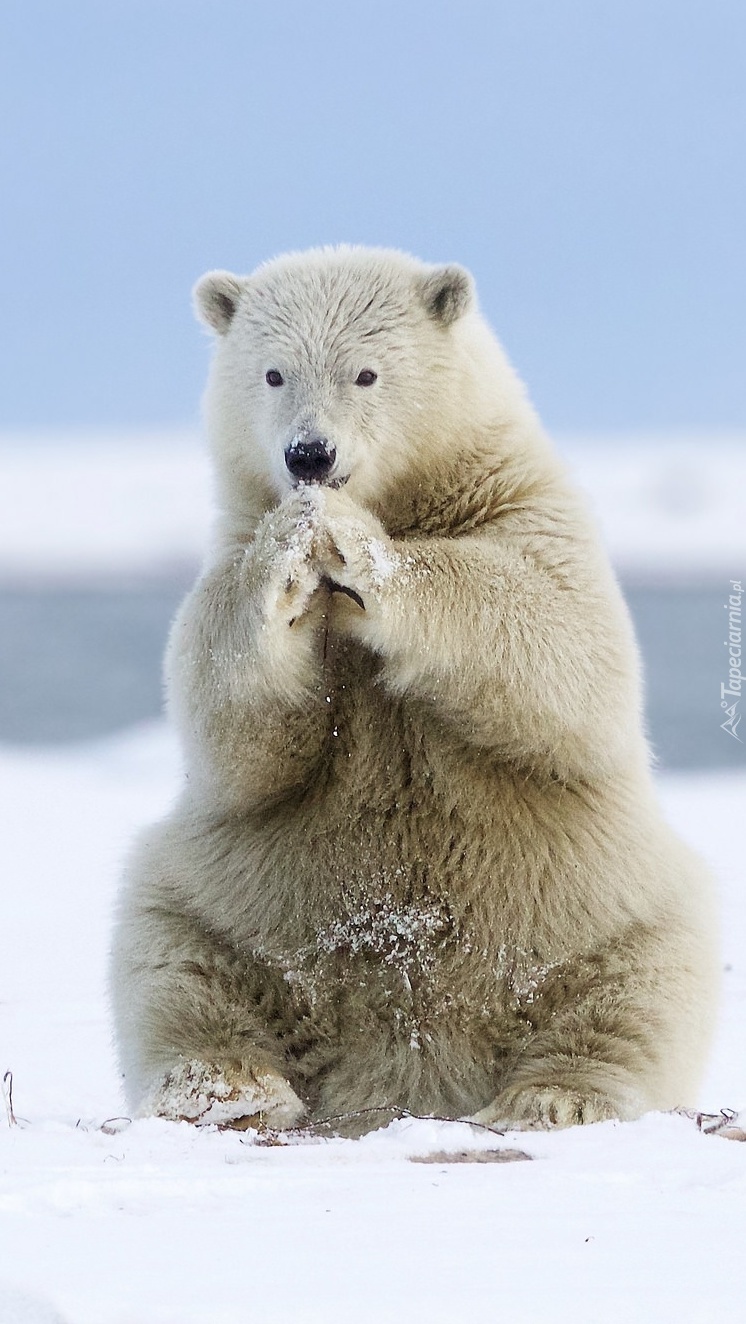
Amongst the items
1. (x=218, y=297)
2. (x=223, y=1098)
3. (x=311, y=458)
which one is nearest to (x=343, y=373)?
(x=311, y=458)

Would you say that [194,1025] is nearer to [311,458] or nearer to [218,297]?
[311,458]

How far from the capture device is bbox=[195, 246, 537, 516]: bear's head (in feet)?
16.7

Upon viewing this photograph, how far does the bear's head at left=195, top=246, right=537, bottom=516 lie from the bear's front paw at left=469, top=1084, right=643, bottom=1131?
1.97 m

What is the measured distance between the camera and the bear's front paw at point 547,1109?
4.33m

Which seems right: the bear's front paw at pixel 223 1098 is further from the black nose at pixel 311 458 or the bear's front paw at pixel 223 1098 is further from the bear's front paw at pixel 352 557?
the black nose at pixel 311 458

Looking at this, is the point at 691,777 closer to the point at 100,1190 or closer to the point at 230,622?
the point at 230,622

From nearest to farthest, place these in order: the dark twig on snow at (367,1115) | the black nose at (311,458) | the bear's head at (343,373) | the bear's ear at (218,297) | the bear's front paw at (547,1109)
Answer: the dark twig on snow at (367,1115) < the bear's front paw at (547,1109) < the black nose at (311,458) < the bear's head at (343,373) < the bear's ear at (218,297)

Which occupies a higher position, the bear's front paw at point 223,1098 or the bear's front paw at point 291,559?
the bear's front paw at point 291,559

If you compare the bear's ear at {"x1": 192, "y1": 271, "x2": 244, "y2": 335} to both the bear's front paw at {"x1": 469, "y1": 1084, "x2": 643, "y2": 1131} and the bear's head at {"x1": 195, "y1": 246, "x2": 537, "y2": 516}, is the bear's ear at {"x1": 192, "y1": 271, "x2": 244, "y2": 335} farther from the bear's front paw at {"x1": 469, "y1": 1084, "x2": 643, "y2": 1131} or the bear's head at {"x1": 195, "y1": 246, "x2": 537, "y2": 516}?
the bear's front paw at {"x1": 469, "y1": 1084, "x2": 643, "y2": 1131}

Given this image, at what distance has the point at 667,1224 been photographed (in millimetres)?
2818

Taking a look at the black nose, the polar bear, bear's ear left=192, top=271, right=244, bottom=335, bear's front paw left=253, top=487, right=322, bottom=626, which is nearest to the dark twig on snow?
the polar bear

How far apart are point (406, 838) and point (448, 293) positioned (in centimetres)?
198

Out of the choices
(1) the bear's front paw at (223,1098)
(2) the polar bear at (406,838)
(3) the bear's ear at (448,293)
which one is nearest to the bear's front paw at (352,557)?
(2) the polar bear at (406,838)

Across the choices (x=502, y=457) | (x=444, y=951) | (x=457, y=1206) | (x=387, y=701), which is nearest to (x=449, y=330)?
(x=502, y=457)
